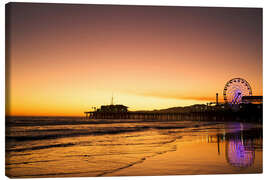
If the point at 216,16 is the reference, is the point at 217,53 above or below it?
below

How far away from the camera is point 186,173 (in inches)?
181

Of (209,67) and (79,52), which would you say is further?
(209,67)

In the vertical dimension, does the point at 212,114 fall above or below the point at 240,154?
below

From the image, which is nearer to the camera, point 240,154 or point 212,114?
point 240,154

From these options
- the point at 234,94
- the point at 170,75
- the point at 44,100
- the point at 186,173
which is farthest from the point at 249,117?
the point at 186,173

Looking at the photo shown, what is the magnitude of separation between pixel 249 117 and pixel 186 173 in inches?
794

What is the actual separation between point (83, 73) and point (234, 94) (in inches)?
646

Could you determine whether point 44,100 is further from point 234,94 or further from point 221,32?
point 234,94

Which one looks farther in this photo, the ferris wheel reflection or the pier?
the pier

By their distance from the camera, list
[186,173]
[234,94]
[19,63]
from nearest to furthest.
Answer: [186,173] → [19,63] → [234,94]

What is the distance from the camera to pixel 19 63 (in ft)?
19.4

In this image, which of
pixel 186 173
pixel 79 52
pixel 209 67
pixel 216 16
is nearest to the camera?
pixel 186 173

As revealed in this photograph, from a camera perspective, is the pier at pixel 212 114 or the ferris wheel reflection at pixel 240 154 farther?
the pier at pixel 212 114
